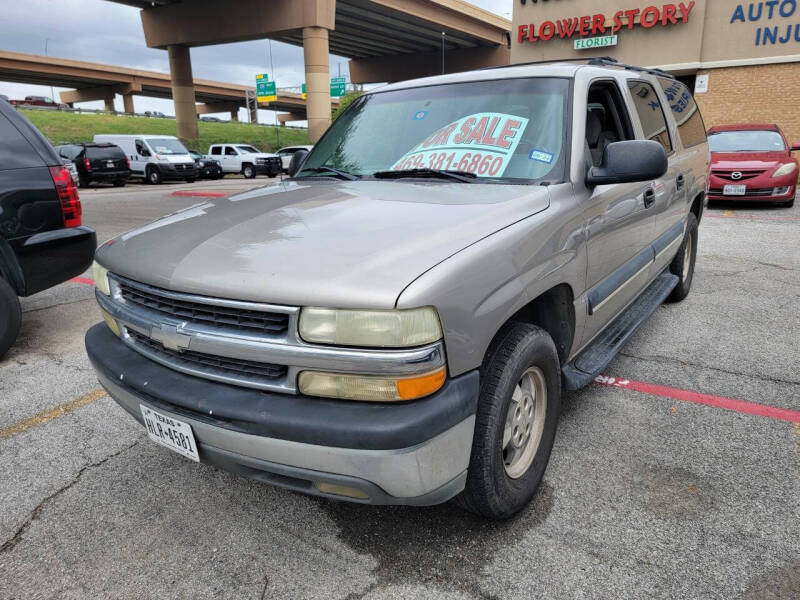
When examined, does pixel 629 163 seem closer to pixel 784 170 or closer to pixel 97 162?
pixel 784 170

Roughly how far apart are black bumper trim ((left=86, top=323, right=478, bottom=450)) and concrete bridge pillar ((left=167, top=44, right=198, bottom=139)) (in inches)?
1497

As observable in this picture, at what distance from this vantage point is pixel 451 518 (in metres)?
2.34

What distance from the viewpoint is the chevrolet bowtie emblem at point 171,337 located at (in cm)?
198

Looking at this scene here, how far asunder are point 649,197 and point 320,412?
2.69 metres

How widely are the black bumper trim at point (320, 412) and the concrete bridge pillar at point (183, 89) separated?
3803 cm

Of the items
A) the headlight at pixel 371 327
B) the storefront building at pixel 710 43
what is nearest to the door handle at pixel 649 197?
the headlight at pixel 371 327

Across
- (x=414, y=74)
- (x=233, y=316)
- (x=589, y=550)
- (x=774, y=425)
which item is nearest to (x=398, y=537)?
(x=589, y=550)

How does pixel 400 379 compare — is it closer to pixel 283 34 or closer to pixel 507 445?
pixel 507 445

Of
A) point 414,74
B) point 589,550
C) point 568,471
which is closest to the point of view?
point 589,550

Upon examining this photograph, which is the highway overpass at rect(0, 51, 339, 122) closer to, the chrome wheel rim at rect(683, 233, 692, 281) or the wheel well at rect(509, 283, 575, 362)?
the chrome wheel rim at rect(683, 233, 692, 281)

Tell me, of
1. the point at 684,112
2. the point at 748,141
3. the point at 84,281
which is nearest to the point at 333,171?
the point at 684,112

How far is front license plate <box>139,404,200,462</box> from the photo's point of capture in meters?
1.99

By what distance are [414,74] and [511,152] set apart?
48.2m

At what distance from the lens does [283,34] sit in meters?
32.6
